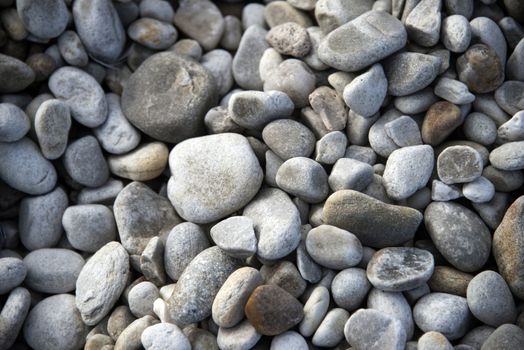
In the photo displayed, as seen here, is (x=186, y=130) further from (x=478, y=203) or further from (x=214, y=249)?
(x=478, y=203)

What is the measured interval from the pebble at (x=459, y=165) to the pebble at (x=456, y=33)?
26 cm

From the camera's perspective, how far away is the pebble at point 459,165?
3.88 ft

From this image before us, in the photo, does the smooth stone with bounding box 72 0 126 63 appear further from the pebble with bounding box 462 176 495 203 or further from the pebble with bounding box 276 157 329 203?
the pebble with bounding box 462 176 495 203

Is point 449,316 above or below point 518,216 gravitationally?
below

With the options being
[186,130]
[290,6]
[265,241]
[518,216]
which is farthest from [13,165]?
[518,216]

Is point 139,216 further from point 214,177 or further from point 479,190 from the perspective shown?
point 479,190

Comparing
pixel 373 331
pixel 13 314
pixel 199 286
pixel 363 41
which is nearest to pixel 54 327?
pixel 13 314

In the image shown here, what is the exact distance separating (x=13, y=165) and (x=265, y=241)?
678 millimetres

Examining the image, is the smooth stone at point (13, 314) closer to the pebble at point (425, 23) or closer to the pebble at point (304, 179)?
the pebble at point (304, 179)

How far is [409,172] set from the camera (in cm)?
122

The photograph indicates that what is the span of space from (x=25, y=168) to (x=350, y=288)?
857mm

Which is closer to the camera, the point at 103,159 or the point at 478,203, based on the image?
the point at 478,203

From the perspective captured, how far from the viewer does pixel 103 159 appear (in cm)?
141

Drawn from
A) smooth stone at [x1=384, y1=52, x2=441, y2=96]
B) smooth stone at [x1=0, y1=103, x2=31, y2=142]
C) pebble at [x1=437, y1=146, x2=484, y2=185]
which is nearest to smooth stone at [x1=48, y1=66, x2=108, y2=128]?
smooth stone at [x1=0, y1=103, x2=31, y2=142]
